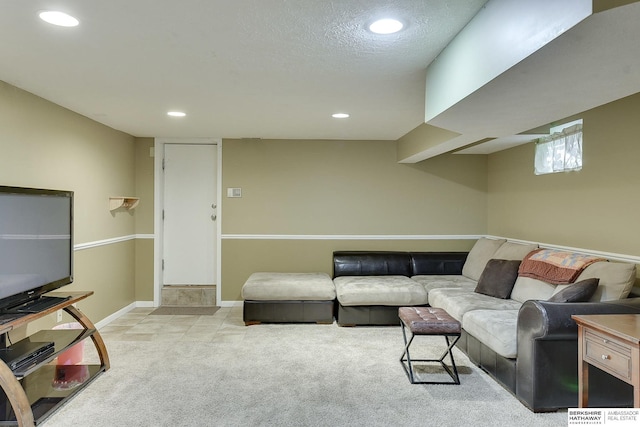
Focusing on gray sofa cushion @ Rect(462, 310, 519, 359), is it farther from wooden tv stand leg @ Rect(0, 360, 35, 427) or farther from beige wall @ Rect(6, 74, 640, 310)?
wooden tv stand leg @ Rect(0, 360, 35, 427)

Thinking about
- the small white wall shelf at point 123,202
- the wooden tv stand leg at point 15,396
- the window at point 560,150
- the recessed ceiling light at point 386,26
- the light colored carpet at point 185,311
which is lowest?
the light colored carpet at point 185,311

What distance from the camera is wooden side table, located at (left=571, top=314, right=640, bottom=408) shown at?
1.73m

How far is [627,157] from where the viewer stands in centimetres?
294

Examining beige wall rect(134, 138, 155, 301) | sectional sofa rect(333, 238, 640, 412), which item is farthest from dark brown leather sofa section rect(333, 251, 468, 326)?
beige wall rect(134, 138, 155, 301)

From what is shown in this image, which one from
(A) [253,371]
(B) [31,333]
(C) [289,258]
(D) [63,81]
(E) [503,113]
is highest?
(D) [63,81]

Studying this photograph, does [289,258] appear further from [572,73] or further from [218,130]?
[572,73]

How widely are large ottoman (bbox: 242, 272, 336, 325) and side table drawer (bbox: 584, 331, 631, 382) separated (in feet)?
8.75

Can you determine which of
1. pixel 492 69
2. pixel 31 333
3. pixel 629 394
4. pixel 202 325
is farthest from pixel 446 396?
pixel 31 333

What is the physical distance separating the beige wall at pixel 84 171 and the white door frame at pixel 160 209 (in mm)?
278

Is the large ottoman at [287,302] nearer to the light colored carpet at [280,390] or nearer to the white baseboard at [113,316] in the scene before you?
the light colored carpet at [280,390]

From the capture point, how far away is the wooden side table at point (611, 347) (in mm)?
1729

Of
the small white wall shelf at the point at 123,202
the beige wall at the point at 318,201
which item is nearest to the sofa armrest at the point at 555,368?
the beige wall at the point at 318,201

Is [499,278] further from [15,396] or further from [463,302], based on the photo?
[15,396]

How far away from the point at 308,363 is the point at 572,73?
269 centimetres
